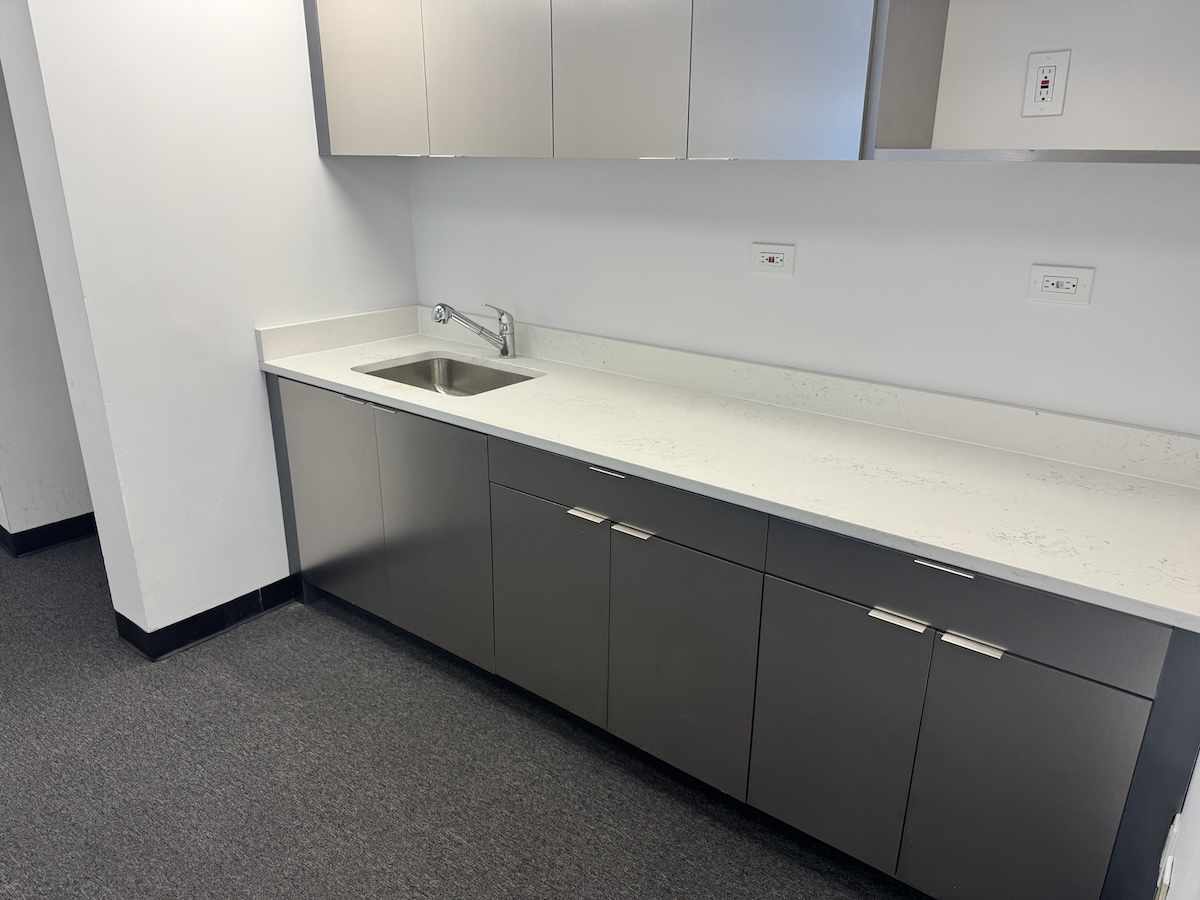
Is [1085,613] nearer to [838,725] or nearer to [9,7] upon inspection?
[838,725]

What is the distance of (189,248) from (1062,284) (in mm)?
2315

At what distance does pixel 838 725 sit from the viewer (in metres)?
1.73

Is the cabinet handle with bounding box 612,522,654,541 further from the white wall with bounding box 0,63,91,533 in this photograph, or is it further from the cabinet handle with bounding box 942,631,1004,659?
the white wall with bounding box 0,63,91,533

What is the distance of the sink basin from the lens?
2.80 meters

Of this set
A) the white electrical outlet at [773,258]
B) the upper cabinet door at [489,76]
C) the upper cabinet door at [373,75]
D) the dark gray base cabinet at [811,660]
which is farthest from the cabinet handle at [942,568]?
the upper cabinet door at [373,75]

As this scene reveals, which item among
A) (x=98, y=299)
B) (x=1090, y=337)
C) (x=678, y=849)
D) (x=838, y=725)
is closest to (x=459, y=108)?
(x=98, y=299)


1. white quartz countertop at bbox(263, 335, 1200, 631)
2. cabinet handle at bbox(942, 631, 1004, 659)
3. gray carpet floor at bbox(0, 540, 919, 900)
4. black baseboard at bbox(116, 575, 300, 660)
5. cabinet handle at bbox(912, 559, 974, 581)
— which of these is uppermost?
white quartz countertop at bbox(263, 335, 1200, 631)

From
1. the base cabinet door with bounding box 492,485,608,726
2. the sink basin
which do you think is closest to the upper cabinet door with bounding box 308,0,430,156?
the sink basin

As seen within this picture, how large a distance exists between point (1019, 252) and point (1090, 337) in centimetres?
24

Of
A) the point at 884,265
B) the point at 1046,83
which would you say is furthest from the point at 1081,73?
the point at 884,265

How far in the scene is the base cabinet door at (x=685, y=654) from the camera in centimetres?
184

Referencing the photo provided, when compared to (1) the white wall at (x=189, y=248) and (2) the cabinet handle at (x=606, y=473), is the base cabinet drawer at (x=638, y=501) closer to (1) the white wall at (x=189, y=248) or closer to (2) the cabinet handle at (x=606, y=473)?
(2) the cabinet handle at (x=606, y=473)

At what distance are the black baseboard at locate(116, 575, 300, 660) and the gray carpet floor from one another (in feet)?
0.19

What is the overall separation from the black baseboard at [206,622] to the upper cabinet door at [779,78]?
2076 mm
